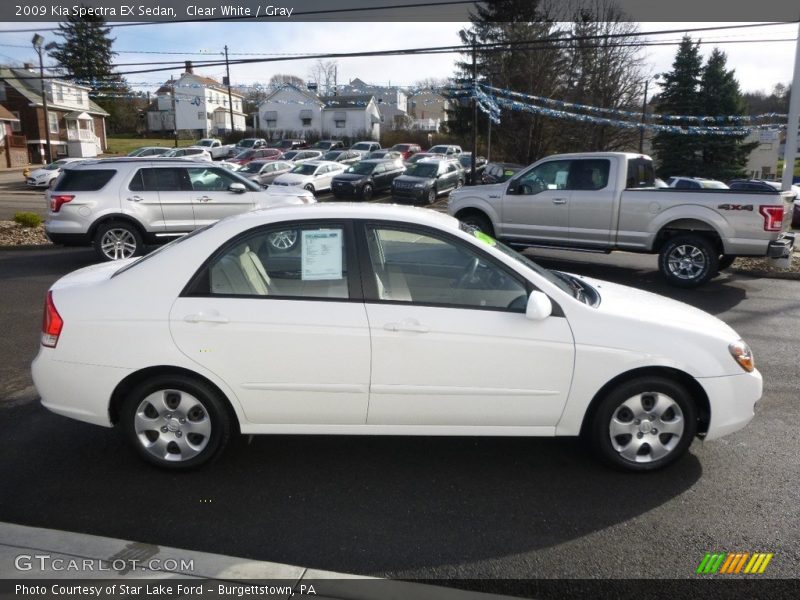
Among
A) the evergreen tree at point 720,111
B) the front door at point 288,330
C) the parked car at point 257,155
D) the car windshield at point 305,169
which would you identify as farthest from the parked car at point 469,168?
the front door at point 288,330

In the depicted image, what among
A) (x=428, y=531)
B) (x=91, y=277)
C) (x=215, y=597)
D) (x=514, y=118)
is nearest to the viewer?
(x=215, y=597)

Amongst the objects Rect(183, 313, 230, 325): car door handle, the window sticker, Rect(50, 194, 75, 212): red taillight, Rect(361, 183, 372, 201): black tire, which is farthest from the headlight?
Rect(361, 183, 372, 201): black tire

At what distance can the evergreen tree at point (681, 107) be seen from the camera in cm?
4416

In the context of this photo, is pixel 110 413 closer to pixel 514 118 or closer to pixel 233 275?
pixel 233 275

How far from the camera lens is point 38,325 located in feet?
24.9

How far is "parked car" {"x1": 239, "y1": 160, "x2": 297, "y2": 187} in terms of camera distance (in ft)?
102

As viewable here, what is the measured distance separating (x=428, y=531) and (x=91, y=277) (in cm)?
275

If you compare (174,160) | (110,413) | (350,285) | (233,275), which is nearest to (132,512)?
(110,413)

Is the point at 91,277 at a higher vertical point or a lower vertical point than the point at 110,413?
higher

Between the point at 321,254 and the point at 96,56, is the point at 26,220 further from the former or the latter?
the point at 96,56

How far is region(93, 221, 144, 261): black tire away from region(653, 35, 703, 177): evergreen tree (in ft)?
131

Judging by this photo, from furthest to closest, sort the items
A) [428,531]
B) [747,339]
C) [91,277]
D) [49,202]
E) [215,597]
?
[49,202] → [747,339] → [91,277] → [428,531] → [215,597]

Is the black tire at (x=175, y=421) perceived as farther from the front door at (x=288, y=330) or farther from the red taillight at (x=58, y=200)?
the red taillight at (x=58, y=200)

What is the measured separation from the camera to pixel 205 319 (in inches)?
152
